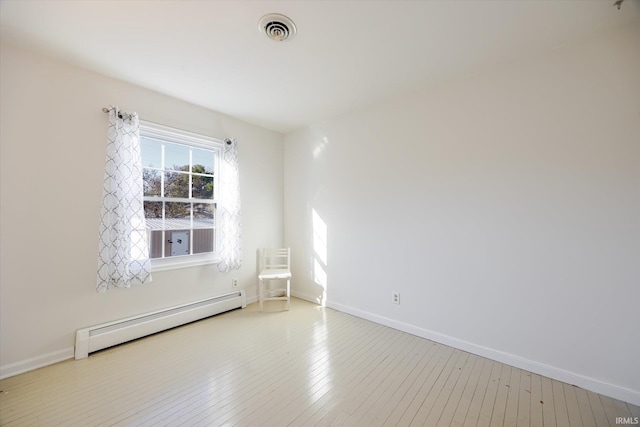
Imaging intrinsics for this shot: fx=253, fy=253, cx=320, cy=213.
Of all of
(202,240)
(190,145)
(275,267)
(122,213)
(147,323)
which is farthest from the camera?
(275,267)

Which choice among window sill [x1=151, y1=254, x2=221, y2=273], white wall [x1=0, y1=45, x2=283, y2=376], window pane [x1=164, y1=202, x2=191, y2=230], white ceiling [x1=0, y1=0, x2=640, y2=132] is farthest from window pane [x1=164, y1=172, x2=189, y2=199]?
white ceiling [x1=0, y1=0, x2=640, y2=132]

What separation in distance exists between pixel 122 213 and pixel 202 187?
959 millimetres

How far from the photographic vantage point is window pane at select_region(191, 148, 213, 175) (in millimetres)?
3160

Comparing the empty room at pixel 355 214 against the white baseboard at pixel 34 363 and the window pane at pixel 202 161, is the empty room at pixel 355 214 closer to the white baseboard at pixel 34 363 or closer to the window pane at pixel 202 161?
the white baseboard at pixel 34 363

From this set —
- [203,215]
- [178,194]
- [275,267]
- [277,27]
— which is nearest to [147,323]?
[203,215]

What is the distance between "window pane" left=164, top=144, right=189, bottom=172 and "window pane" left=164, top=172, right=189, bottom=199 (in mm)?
84

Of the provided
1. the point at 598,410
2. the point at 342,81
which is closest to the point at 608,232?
the point at 598,410

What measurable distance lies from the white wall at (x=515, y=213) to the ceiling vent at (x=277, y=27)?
149 centimetres

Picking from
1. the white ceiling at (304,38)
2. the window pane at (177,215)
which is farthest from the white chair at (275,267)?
the white ceiling at (304,38)

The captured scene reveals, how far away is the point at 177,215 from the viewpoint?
298 cm

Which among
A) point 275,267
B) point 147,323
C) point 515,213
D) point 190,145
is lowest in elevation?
point 147,323

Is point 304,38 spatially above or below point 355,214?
above

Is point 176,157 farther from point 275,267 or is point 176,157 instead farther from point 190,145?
point 275,267

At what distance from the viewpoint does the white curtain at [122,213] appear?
2.36m
